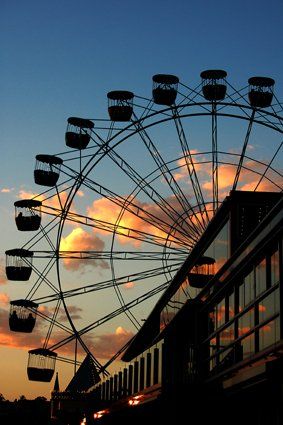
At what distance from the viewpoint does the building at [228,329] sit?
17297 millimetres

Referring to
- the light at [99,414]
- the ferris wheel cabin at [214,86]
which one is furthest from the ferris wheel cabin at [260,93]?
the light at [99,414]

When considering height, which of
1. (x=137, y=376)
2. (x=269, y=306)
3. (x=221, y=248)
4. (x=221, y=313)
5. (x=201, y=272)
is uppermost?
(x=221, y=248)

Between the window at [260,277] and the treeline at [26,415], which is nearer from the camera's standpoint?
the window at [260,277]

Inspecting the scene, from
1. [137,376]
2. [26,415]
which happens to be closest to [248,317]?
[137,376]

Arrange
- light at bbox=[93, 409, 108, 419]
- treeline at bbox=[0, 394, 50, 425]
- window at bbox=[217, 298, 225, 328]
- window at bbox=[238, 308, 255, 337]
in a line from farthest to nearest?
treeline at bbox=[0, 394, 50, 425], light at bbox=[93, 409, 108, 419], window at bbox=[217, 298, 225, 328], window at bbox=[238, 308, 255, 337]

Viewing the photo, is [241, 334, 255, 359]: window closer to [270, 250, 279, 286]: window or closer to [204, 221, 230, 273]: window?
[270, 250, 279, 286]: window

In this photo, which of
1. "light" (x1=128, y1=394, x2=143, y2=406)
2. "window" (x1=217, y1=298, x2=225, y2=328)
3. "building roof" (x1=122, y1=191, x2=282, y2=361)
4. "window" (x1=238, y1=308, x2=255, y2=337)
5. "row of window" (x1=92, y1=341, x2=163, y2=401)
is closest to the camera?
"window" (x1=238, y1=308, x2=255, y2=337)

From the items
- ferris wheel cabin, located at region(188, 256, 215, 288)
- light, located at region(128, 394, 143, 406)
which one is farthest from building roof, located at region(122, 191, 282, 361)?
light, located at region(128, 394, 143, 406)

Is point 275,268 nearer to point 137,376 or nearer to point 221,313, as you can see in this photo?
point 221,313

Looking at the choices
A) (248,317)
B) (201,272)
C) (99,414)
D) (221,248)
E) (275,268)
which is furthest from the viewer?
(99,414)

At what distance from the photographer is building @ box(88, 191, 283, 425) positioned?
1730 cm

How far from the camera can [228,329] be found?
70.3 feet

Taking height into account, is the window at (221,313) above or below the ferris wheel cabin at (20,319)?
below

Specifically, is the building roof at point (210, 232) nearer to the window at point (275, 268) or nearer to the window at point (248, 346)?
the window at point (275, 268)
